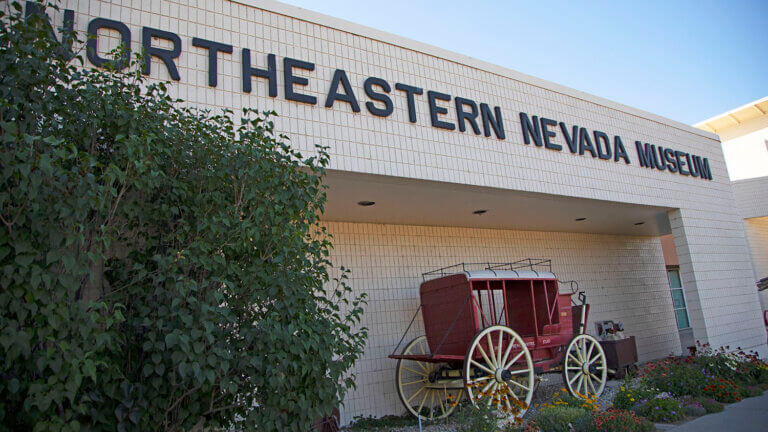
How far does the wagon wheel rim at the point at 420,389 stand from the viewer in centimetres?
916

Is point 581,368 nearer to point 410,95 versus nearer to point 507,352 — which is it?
point 507,352

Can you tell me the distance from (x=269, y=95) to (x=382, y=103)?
6.03 ft

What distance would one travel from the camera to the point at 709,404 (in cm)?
779

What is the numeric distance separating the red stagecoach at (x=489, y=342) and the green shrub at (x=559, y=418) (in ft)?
1.86

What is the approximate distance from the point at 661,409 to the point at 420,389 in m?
3.75

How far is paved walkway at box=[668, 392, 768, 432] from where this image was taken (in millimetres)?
6538

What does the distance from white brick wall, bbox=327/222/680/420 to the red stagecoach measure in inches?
24.7

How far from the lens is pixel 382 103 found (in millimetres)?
7973

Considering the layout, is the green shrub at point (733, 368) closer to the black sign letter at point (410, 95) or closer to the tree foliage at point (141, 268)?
the black sign letter at point (410, 95)

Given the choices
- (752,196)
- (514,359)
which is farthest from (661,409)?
(752,196)

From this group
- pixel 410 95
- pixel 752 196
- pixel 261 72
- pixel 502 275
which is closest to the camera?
pixel 261 72

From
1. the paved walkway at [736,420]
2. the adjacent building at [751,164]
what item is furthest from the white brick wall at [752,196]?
the paved walkway at [736,420]

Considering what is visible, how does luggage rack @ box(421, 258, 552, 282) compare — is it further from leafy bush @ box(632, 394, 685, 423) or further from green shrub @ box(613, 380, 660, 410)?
leafy bush @ box(632, 394, 685, 423)

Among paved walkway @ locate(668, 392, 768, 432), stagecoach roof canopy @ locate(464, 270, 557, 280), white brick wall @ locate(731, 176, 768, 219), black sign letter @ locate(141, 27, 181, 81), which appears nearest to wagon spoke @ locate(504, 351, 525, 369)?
stagecoach roof canopy @ locate(464, 270, 557, 280)
